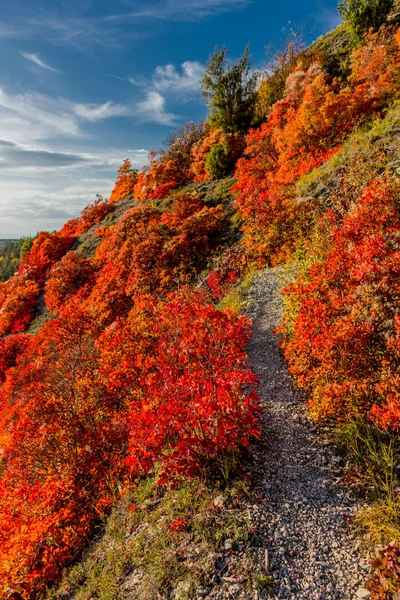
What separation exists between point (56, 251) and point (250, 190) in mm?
26795

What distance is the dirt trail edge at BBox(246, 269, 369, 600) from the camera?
16.0 feet

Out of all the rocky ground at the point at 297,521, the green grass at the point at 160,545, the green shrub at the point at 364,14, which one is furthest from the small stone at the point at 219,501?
the green shrub at the point at 364,14

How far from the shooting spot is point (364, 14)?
31.7 m

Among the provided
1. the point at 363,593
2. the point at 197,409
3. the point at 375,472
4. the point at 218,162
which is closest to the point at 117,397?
the point at 197,409

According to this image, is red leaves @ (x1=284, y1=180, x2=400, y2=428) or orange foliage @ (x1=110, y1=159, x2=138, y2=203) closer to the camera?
red leaves @ (x1=284, y1=180, x2=400, y2=428)

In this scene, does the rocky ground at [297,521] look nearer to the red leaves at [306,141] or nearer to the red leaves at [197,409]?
the red leaves at [197,409]

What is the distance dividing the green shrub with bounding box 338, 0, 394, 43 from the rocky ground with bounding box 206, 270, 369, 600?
137ft

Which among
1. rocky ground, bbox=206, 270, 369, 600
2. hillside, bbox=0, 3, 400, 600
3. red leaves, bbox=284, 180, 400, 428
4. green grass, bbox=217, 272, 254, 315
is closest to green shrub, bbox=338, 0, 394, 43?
hillside, bbox=0, 3, 400, 600

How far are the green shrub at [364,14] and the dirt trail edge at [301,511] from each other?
41191 millimetres

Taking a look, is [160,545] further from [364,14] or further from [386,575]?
[364,14]

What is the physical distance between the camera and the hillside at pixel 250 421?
553 centimetres

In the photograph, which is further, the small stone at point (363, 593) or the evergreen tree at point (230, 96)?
the evergreen tree at point (230, 96)

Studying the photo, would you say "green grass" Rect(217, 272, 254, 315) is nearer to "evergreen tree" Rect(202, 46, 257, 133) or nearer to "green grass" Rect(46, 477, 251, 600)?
"green grass" Rect(46, 477, 251, 600)

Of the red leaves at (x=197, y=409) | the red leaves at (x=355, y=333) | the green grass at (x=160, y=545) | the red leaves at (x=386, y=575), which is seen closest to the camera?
the red leaves at (x=386, y=575)
